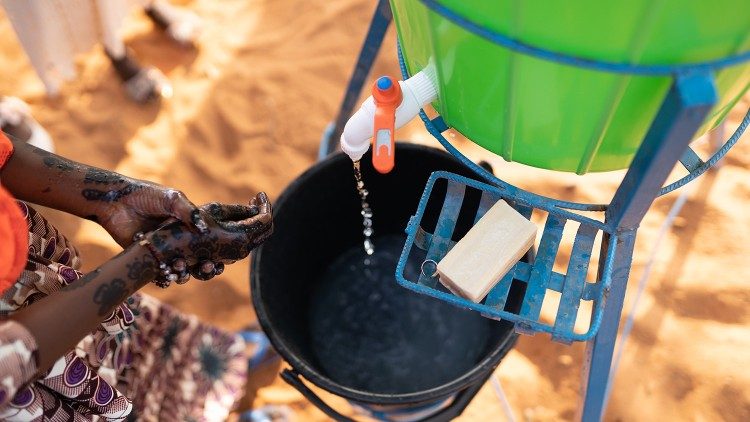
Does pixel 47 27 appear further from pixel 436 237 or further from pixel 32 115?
pixel 436 237

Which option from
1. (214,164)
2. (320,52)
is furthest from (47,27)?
(320,52)

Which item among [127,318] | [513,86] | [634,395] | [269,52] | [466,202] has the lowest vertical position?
[634,395]

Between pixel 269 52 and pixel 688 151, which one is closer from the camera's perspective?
pixel 688 151

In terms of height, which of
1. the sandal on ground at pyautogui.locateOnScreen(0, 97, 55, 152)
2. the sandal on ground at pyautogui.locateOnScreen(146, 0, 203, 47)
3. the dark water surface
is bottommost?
the dark water surface

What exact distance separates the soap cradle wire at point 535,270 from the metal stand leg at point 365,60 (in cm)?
41

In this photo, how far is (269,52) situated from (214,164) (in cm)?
44

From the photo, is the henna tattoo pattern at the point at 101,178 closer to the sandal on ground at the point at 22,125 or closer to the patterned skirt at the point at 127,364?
the patterned skirt at the point at 127,364

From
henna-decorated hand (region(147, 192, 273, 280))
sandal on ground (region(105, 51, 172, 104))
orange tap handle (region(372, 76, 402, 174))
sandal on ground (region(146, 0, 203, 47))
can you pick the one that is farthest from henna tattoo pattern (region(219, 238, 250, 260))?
sandal on ground (region(146, 0, 203, 47))

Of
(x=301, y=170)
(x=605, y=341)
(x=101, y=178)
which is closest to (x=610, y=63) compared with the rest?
(x=605, y=341)

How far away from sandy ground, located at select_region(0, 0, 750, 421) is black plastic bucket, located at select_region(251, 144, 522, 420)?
15 centimetres

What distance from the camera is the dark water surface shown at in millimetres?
1473

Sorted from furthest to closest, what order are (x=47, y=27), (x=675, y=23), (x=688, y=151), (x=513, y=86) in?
(x=47, y=27) → (x=688, y=151) → (x=513, y=86) → (x=675, y=23)

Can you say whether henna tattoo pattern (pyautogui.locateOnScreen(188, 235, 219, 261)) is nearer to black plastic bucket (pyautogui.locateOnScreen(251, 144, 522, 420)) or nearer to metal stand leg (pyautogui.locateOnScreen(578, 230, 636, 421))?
black plastic bucket (pyautogui.locateOnScreen(251, 144, 522, 420))

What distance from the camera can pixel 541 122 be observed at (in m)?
0.78
